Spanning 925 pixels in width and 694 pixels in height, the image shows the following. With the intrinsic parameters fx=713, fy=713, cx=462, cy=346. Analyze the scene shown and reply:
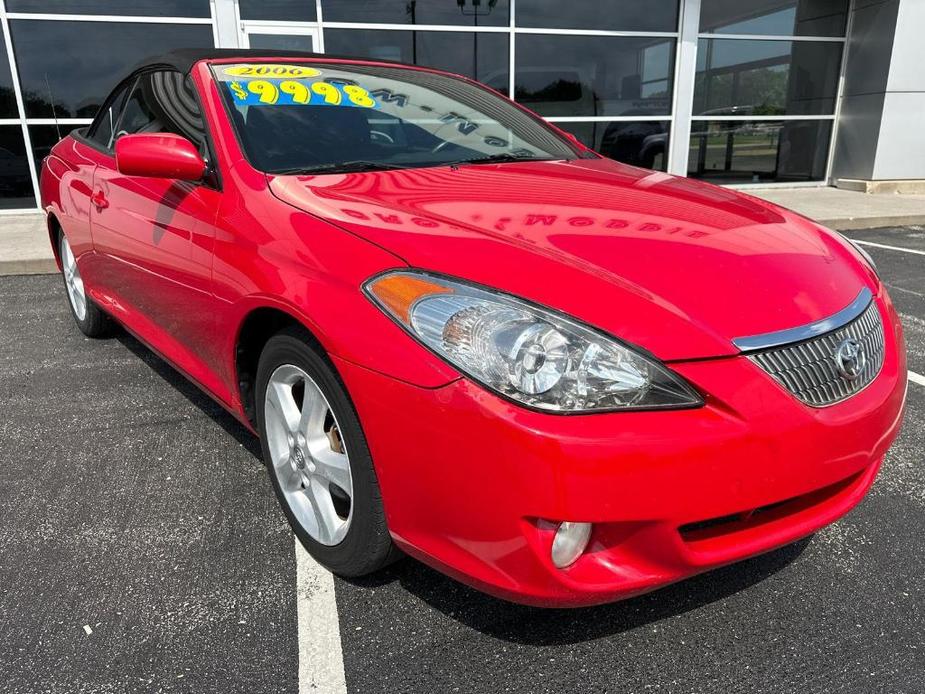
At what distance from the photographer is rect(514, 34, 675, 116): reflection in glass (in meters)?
10.5

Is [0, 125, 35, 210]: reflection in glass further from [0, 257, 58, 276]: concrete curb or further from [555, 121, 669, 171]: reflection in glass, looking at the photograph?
[555, 121, 669, 171]: reflection in glass

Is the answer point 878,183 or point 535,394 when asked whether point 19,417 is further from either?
point 878,183

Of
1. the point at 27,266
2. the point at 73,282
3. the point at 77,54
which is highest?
the point at 77,54

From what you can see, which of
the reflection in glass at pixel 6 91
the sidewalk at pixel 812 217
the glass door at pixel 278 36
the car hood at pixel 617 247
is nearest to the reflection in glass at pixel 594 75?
the sidewalk at pixel 812 217

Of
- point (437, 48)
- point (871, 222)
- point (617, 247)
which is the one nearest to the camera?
point (617, 247)

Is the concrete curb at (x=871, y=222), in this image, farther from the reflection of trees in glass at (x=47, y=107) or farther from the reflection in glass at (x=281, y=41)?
the reflection of trees in glass at (x=47, y=107)

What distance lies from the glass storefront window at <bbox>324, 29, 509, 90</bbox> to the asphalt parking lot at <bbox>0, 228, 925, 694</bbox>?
831cm

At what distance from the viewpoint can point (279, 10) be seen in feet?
30.7

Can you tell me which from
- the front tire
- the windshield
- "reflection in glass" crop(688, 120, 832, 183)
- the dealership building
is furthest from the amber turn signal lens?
"reflection in glass" crop(688, 120, 832, 183)

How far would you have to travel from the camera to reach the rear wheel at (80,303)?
4.11m

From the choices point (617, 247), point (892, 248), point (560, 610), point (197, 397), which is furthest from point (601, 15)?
point (560, 610)

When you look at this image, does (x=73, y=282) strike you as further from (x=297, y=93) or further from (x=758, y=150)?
(x=758, y=150)

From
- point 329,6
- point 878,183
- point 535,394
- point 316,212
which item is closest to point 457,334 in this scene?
point 535,394

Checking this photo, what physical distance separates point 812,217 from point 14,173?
32.9 feet
